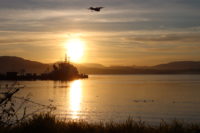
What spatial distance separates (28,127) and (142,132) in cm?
292

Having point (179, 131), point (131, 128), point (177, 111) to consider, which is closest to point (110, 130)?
point (131, 128)

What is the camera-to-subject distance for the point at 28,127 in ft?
26.6

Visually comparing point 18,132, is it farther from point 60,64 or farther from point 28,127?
point 60,64

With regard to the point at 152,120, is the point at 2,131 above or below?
above

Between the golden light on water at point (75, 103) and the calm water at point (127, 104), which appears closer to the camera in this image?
the calm water at point (127, 104)

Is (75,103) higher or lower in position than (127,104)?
lower

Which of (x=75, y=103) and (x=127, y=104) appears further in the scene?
(x=75, y=103)

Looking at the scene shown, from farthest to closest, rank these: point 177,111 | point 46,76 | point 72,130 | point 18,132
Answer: point 46,76
point 177,111
point 72,130
point 18,132

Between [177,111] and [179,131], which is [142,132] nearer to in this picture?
[179,131]

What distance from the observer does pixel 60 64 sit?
516 ft

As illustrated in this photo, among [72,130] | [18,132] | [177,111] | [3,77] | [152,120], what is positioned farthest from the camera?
[3,77]

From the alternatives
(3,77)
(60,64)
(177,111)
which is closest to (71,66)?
(60,64)

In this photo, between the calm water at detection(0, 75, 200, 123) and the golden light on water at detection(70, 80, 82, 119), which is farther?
the golden light on water at detection(70, 80, 82, 119)

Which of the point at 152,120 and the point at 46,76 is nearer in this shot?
the point at 152,120
